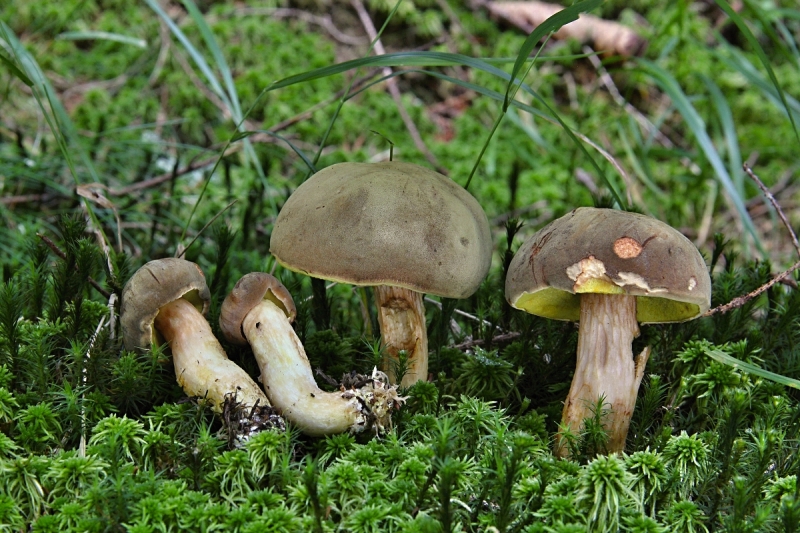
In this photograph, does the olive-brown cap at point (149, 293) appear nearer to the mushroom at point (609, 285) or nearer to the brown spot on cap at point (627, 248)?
the mushroom at point (609, 285)

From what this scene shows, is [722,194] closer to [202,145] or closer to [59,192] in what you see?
[202,145]

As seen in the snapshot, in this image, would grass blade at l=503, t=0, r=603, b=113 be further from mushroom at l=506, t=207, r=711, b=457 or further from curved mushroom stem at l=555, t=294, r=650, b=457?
curved mushroom stem at l=555, t=294, r=650, b=457

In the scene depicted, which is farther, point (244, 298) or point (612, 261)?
point (244, 298)

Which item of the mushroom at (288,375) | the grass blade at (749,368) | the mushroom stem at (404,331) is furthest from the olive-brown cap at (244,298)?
the grass blade at (749,368)

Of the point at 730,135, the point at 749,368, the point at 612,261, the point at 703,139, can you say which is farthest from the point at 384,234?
the point at 730,135

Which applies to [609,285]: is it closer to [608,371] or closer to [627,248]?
[627,248]

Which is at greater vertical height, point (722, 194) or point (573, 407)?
point (573, 407)

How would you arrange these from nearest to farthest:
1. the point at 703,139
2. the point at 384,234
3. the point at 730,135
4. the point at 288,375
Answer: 1. the point at 384,234
2. the point at 288,375
3. the point at 703,139
4. the point at 730,135

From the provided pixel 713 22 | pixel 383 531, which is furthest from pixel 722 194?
pixel 383 531
